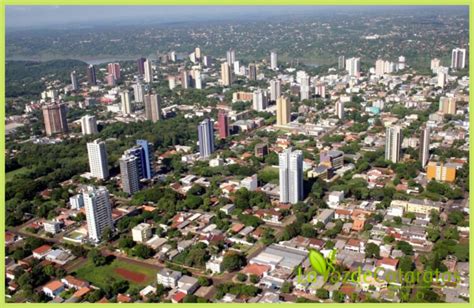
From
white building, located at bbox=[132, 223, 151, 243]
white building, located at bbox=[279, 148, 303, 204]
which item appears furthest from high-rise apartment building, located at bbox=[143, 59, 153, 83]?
white building, located at bbox=[132, 223, 151, 243]

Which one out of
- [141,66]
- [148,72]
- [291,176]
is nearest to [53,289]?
[291,176]

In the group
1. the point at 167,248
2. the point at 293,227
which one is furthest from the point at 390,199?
the point at 167,248

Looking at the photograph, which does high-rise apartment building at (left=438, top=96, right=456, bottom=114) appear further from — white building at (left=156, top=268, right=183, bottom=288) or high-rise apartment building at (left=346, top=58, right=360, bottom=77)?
white building at (left=156, top=268, right=183, bottom=288)

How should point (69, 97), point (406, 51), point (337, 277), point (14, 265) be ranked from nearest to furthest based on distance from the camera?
point (337, 277) → point (14, 265) → point (69, 97) → point (406, 51)

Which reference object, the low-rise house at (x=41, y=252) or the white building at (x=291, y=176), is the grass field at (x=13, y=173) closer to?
the low-rise house at (x=41, y=252)

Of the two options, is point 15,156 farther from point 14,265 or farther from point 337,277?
point 337,277

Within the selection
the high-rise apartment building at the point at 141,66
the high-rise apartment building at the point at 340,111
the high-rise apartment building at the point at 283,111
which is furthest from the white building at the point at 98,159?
the high-rise apartment building at the point at 141,66

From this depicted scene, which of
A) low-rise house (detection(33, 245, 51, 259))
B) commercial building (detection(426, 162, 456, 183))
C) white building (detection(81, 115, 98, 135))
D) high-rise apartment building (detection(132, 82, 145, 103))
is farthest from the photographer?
high-rise apartment building (detection(132, 82, 145, 103))
